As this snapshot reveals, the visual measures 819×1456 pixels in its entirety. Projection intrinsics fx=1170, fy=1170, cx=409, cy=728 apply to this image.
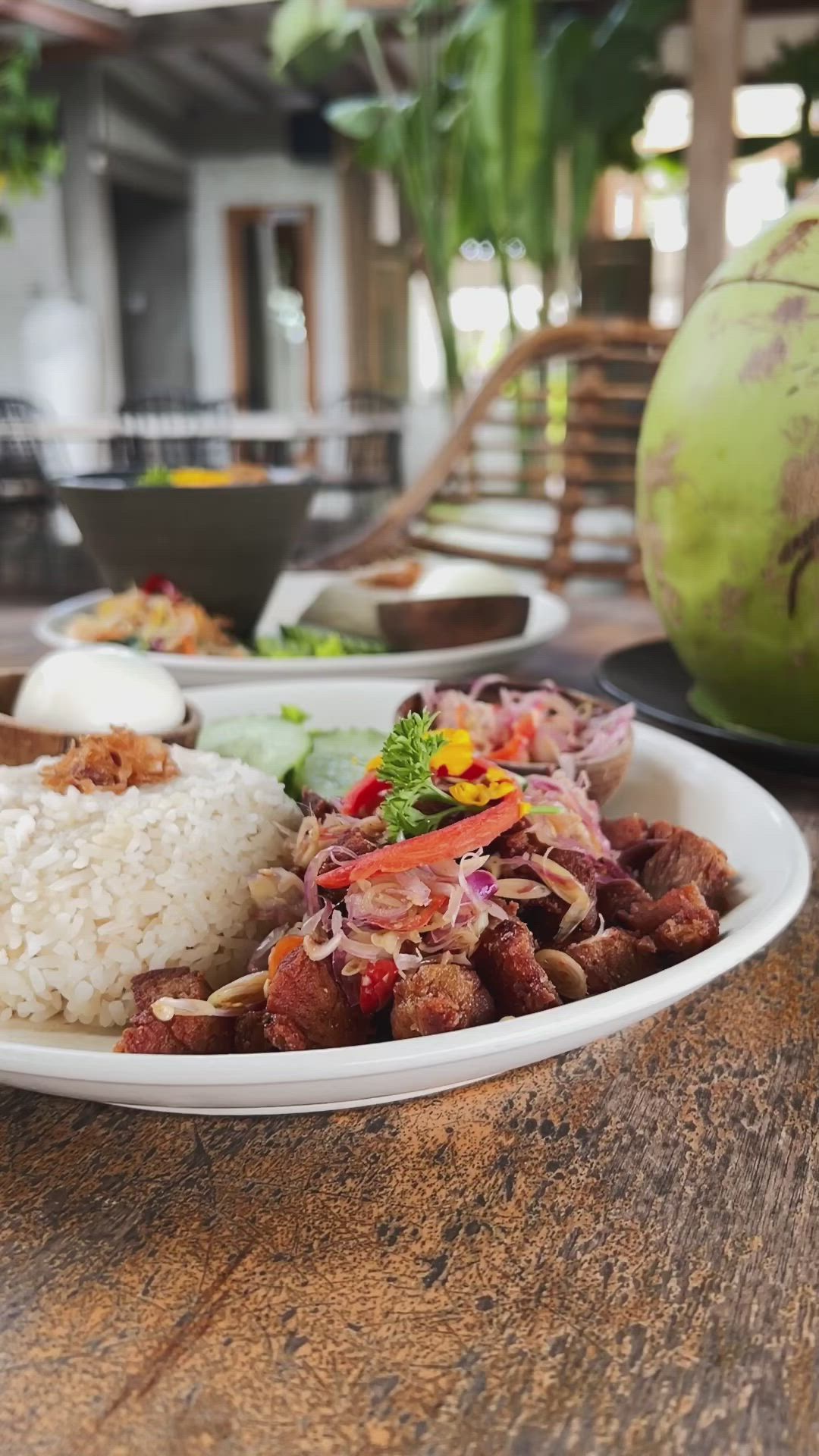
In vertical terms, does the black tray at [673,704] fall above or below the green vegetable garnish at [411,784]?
below

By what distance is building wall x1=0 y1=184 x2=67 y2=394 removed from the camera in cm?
876

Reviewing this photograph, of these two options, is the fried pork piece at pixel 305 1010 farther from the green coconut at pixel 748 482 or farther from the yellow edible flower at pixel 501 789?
the green coconut at pixel 748 482

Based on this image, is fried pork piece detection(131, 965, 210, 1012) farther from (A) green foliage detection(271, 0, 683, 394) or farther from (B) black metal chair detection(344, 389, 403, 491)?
(B) black metal chair detection(344, 389, 403, 491)

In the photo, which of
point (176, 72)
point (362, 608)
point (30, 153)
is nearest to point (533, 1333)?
point (362, 608)

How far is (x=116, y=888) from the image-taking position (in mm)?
533

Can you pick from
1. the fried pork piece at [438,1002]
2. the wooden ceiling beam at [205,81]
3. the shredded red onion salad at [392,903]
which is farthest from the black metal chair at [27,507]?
the fried pork piece at [438,1002]

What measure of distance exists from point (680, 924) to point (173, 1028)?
0.70ft

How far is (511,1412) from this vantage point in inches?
12.1

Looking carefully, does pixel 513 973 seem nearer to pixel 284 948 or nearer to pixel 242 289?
pixel 284 948

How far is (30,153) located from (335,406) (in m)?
2.84

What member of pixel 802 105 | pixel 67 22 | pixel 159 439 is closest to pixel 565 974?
pixel 802 105

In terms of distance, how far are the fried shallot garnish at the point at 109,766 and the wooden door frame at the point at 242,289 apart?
962 cm

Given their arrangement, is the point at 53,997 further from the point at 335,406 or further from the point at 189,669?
the point at 335,406

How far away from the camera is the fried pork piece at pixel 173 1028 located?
1.44 feet
